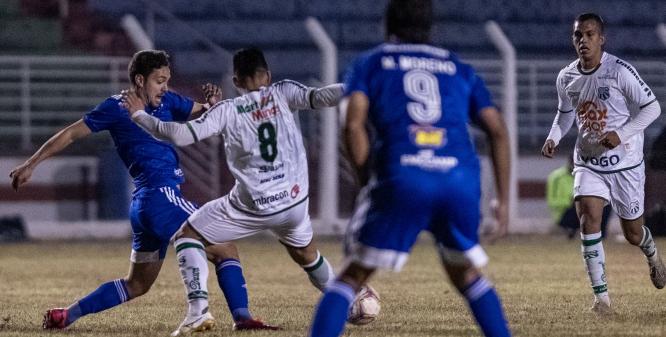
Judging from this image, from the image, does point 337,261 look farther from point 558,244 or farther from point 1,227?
point 1,227

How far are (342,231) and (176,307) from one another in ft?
32.0

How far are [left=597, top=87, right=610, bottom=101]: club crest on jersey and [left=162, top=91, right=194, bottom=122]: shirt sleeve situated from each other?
269cm

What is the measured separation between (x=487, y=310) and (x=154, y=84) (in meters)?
2.77

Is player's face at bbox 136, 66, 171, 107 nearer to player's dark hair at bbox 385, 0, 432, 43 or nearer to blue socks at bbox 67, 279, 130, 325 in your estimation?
blue socks at bbox 67, 279, 130, 325

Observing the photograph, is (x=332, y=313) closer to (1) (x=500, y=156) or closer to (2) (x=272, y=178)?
(1) (x=500, y=156)

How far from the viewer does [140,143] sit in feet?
27.0

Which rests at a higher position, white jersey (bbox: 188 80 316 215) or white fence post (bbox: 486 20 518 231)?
white jersey (bbox: 188 80 316 215)

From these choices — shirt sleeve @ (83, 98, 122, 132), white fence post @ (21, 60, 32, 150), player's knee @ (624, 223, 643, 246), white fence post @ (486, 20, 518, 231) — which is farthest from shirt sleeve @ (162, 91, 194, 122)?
white fence post @ (21, 60, 32, 150)

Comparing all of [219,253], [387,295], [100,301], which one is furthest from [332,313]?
[387,295]

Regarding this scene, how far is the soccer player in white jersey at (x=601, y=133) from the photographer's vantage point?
916 cm

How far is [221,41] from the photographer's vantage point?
76.4 feet

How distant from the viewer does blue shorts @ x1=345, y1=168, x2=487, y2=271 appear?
5883 mm

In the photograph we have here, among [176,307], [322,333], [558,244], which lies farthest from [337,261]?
[322,333]

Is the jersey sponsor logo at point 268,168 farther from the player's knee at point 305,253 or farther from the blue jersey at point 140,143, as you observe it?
the blue jersey at point 140,143
